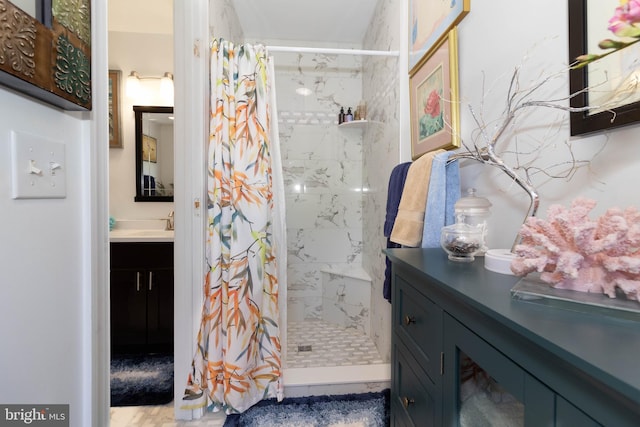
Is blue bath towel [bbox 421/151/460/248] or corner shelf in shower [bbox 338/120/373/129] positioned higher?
corner shelf in shower [bbox 338/120/373/129]

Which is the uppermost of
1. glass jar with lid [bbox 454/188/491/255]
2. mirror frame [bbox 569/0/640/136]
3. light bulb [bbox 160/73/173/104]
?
light bulb [bbox 160/73/173/104]

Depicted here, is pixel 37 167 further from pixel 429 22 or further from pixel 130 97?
pixel 130 97

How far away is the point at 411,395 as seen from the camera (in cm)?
81

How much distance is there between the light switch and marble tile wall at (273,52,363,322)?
2.10 m

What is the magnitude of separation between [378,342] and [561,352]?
188cm

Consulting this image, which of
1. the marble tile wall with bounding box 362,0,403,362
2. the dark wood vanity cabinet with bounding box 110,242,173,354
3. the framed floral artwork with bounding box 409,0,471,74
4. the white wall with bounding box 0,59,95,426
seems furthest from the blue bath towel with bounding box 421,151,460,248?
the dark wood vanity cabinet with bounding box 110,242,173,354

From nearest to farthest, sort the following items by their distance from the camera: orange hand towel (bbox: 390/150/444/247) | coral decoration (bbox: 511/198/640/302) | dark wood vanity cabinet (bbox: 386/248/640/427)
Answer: dark wood vanity cabinet (bbox: 386/248/640/427) < coral decoration (bbox: 511/198/640/302) < orange hand towel (bbox: 390/150/444/247)

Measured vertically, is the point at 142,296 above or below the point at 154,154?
below

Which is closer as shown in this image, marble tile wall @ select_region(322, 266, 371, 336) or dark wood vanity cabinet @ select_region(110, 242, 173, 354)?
dark wood vanity cabinet @ select_region(110, 242, 173, 354)

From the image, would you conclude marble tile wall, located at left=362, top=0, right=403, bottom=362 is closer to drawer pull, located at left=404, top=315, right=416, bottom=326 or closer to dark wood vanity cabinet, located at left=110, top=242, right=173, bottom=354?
drawer pull, located at left=404, top=315, right=416, bottom=326

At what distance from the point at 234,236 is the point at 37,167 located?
92 centimetres

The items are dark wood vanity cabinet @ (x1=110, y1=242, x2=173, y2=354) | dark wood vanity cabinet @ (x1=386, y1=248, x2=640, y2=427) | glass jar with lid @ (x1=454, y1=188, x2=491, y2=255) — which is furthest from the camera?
dark wood vanity cabinet @ (x1=110, y1=242, x2=173, y2=354)

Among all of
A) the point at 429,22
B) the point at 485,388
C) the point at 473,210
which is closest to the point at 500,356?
the point at 485,388
